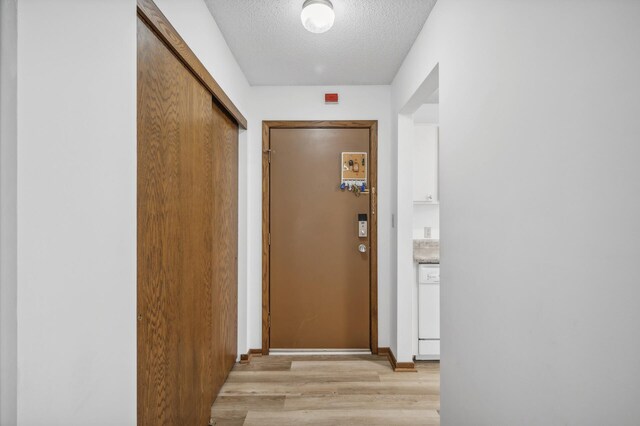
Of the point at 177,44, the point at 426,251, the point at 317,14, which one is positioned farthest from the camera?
the point at 426,251

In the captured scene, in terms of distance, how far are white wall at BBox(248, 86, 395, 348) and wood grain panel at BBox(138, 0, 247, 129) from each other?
2.84ft

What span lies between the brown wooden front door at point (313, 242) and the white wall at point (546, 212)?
1623mm

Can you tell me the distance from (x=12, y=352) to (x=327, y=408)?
6.57 feet

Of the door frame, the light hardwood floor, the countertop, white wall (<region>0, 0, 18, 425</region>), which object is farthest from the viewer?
the door frame

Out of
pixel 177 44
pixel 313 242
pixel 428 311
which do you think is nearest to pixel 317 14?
pixel 177 44

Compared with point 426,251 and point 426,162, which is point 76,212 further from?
point 426,162

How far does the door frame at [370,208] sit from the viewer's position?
10.6 feet

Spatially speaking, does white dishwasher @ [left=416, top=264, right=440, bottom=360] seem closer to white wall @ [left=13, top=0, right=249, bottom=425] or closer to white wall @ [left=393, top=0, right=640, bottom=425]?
white wall @ [left=393, top=0, right=640, bottom=425]

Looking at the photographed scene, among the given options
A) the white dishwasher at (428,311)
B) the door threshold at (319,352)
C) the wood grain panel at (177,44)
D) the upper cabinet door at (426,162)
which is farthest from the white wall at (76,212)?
the upper cabinet door at (426,162)

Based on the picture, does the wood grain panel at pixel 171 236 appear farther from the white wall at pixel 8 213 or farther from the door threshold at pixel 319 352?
the door threshold at pixel 319 352

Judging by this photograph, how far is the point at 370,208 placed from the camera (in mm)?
3264

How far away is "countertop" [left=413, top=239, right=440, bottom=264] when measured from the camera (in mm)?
3033

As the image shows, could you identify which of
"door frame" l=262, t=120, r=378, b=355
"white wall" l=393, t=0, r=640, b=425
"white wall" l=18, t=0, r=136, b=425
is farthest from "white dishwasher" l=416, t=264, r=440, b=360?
"white wall" l=18, t=0, r=136, b=425

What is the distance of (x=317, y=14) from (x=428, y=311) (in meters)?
2.44
